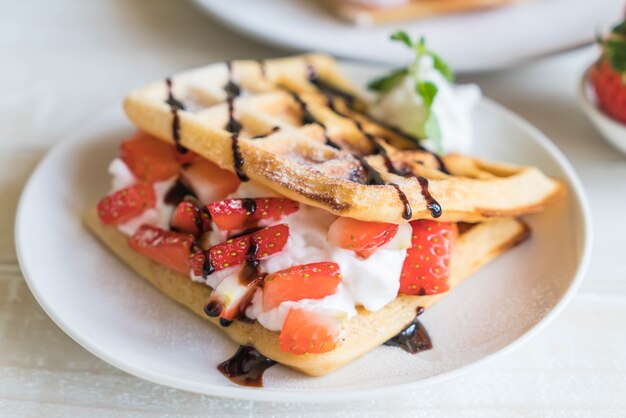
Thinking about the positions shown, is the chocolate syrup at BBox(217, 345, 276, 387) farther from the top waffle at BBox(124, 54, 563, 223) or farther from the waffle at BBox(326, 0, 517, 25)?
the waffle at BBox(326, 0, 517, 25)

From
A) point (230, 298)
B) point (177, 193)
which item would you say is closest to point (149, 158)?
point (177, 193)

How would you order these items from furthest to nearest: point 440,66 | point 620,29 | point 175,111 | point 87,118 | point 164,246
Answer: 1. point 87,118
2. point 620,29
3. point 440,66
4. point 175,111
5. point 164,246

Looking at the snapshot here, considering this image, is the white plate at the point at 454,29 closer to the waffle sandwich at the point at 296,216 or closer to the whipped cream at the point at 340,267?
the waffle sandwich at the point at 296,216

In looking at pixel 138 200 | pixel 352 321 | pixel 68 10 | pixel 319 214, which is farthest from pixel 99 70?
pixel 352 321

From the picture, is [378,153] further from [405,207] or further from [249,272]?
[249,272]

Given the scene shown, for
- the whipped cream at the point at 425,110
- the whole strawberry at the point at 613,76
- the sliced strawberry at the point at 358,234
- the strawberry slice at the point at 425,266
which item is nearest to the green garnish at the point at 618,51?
the whole strawberry at the point at 613,76
